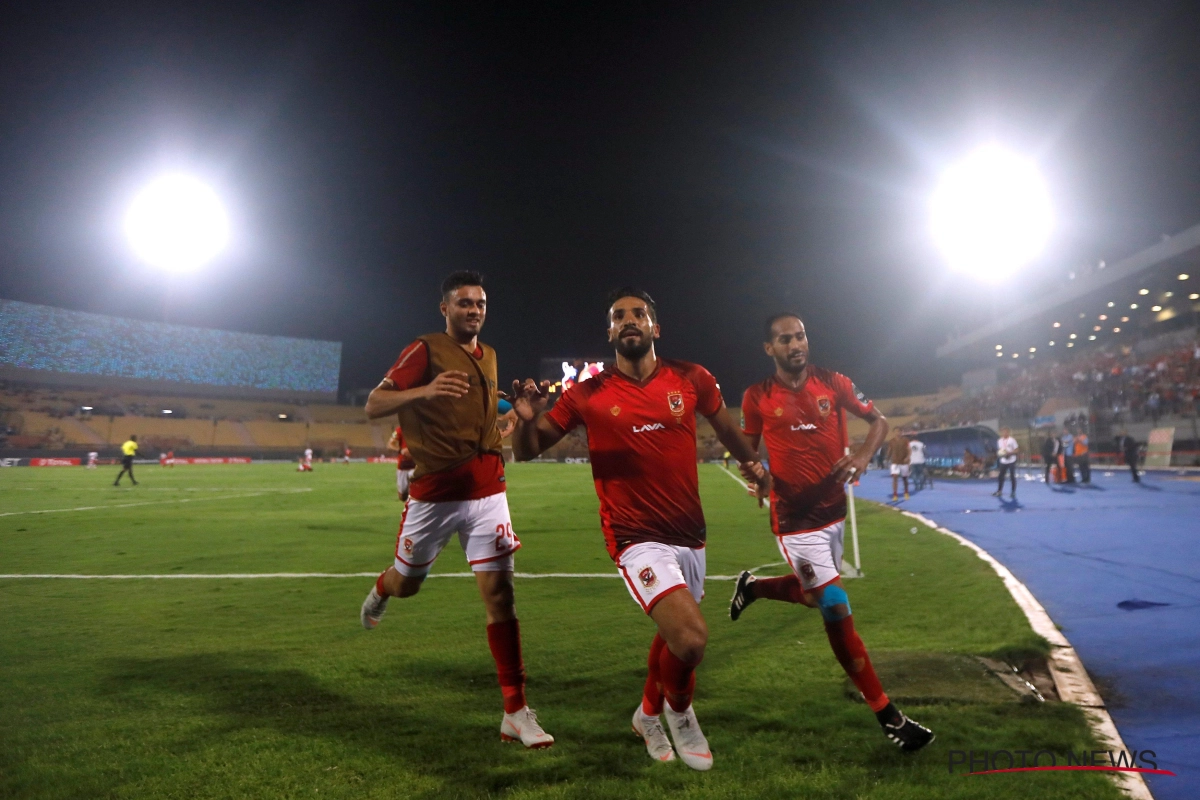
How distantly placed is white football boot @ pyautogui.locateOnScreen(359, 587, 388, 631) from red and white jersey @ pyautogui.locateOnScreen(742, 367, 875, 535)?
3.03 meters

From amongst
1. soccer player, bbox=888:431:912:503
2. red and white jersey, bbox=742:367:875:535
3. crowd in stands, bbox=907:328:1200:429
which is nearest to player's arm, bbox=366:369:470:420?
red and white jersey, bbox=742:367:875:535

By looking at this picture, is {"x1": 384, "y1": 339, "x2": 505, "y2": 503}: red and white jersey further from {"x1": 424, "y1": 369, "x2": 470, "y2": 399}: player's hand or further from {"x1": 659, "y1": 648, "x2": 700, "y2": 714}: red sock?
{"x1": 659, "y1": 648, "x2": 700, "y2": 714}: red sock

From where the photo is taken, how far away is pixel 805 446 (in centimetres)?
496

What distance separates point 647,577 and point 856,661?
4.40ft

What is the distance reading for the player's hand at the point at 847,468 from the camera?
185 inches

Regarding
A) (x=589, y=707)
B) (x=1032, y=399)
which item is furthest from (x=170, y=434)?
(x=589, y=707)

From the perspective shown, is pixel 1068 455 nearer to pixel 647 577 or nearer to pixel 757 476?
pixel 757 476

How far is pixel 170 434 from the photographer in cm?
6531

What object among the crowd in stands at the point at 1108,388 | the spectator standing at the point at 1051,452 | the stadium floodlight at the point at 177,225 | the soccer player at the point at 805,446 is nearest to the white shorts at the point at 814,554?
the soccer player at the point at 805,446

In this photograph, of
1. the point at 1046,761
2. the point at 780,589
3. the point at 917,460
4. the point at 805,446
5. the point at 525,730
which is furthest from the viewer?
the point at 917,460

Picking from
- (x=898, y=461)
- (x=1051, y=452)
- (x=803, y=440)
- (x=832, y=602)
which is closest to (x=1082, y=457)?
(x=1051, y=452)

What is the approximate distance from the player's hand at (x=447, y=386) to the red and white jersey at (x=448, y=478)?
0.64 m

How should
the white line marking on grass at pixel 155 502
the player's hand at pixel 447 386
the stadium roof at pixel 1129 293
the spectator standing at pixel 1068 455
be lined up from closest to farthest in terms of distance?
the player's hand at pixel 447 386 < the white line marking on grass at pixel 155 502 < the spectator standing at pixel 1068 455 < the stadium roof at pixel 1129 293

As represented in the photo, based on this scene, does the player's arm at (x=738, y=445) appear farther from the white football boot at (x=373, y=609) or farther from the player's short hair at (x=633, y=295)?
the white football boot at (x=373, y=609)
